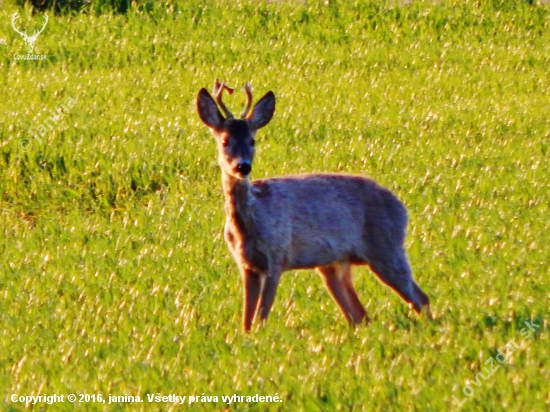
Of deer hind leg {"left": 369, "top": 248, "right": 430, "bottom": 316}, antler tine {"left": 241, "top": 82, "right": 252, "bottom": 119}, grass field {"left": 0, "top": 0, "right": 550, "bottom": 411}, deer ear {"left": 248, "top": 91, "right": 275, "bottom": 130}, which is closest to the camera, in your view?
grass field {"left": 0, "top": 0, "right": 550, "bottom": 411}

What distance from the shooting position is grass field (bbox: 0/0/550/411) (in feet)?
22.6

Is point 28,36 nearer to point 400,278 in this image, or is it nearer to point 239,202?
point 239,202

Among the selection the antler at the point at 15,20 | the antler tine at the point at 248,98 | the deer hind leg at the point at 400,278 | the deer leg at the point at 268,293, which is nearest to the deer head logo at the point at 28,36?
the antler at the point at 15,20

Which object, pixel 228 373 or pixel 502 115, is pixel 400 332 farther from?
pixel 502 115

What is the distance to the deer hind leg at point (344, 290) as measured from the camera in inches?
320

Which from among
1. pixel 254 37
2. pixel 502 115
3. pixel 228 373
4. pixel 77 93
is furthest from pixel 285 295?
pixel 254 37

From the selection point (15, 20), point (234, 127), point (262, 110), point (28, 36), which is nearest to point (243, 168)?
point (234, 127)

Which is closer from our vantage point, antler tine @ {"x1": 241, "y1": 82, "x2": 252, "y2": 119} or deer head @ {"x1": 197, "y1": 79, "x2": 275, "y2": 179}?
deer head @ {"x1": 197, "y1": 79, "x2": 275, "y2": 179}

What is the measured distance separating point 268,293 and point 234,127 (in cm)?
110

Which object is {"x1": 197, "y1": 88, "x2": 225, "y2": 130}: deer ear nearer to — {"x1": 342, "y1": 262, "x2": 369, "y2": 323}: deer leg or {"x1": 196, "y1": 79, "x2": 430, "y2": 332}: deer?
{"x1": 196, "y1": 79, "x2": 430, "y2": 332}: deer

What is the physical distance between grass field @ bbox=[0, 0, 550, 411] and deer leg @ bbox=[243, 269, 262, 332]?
0.21 meters

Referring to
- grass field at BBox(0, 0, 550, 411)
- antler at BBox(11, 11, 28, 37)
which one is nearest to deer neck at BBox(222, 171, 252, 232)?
grass field at BBox(0, 0, 550, 411)

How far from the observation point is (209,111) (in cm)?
816

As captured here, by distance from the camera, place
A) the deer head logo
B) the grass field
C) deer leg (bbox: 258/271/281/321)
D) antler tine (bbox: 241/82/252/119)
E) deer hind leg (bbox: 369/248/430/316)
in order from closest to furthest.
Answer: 1. the grass field
2. deer leg (bbox: 258/271/281/321)
3. antler tine (bbox: 241/82/252/119)
4. deer hind leg (bbox: 369/248/430/316)
5. the deer head logo
